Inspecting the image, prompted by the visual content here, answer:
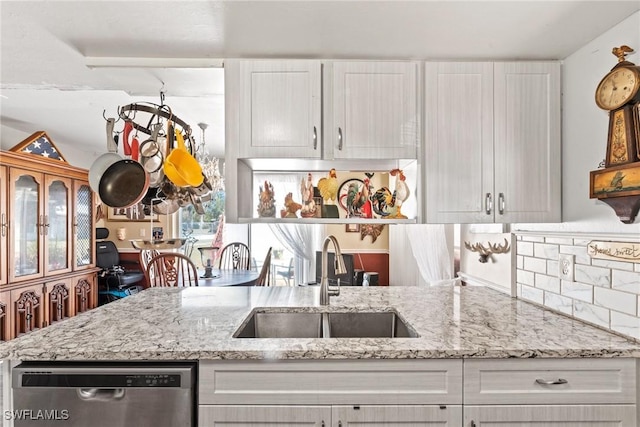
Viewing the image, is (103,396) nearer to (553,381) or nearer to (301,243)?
(553,381)

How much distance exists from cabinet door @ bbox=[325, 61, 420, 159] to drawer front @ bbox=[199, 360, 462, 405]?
973 mm

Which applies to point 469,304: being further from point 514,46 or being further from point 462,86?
point 514,46

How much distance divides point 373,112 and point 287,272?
3931 mm

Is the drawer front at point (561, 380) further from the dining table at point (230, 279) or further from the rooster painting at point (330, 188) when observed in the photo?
the dining table at point (230, 279)

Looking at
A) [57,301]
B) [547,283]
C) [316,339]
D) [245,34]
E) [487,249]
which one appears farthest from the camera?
[57,301]

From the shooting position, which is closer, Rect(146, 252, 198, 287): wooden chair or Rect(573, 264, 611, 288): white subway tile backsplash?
Rect(573, 264, 611, 288): white subway tile backsplash

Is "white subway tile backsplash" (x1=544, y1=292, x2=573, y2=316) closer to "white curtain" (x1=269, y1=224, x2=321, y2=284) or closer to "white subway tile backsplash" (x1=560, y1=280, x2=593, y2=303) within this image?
"white subway tile backsplash" (x1=560, y1=280, x2=593, y2=303)

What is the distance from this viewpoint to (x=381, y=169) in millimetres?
2080

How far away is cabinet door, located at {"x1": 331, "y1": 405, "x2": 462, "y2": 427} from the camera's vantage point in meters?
1.24

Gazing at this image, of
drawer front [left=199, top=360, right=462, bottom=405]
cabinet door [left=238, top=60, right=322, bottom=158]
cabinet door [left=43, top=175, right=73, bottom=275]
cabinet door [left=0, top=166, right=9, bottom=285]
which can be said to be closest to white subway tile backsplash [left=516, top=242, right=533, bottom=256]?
drawer front [left=199, top=360, right=462, bottom=405]

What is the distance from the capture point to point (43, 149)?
138 inches

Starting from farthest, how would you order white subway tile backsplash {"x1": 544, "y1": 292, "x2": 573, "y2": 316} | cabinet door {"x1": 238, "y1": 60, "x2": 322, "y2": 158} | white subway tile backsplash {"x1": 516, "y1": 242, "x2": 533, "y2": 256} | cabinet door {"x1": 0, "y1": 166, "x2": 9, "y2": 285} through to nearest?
1. cabinet door {"x1": 0, "y1": 166, "x2": 9, "y2": 285}
2. white subway tile backsplash {"x1": 516, "y1": 242, "x2": 533, "y2": 256}
3. cabinet door {"x1": 238, "y1": 60, "x2": 322, "y2": 158}
4. white subway tile backsplash {"x1": 544, "y1": 292, "x2": 573, "y2": 316}

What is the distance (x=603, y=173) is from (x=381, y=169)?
103cm

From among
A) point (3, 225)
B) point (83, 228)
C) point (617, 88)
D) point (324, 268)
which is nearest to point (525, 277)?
point (617, 88)
